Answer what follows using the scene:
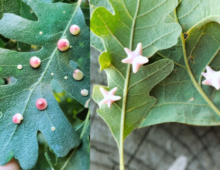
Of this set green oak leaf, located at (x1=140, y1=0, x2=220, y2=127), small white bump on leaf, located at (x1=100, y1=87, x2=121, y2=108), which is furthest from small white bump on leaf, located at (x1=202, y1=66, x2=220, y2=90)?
small white bump on leaf, located at (x1=100, y1=87, x2=121, y2=108)

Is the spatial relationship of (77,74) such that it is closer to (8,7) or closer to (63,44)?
(63,44)

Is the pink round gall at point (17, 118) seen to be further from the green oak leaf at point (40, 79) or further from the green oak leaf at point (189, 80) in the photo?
the green oak leaf at point (189, 80)

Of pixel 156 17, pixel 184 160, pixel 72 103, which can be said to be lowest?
pixel 184 160

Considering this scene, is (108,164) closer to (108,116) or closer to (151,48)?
(108,116)

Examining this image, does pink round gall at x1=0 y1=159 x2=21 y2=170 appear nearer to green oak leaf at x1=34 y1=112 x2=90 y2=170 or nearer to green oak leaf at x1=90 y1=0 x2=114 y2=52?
green oak leaf at x1=34 y1=112 x2=90 y2=170

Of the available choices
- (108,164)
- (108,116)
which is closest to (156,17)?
(108,116)

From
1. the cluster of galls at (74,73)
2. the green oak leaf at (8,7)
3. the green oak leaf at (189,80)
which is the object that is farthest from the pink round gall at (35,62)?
the green oak leaf at (189,80)
